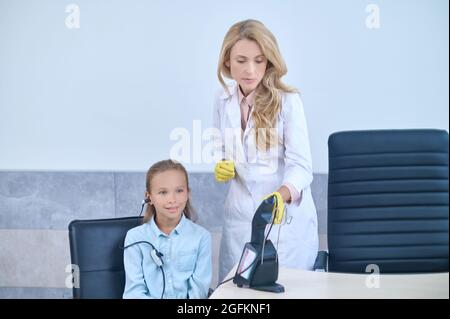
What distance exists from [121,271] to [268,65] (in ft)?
2.66

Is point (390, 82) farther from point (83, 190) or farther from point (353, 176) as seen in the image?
point (83, 190)

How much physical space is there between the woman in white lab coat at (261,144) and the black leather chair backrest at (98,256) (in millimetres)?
457

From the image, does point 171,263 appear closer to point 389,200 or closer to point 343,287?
point 343,287

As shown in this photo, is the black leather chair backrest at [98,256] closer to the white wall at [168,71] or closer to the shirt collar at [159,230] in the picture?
the shirt collar at [159,230]

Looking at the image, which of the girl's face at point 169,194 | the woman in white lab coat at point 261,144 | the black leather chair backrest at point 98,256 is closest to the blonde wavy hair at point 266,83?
the woman in white lab coat at point 261,144

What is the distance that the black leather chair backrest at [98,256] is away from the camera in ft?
5.59

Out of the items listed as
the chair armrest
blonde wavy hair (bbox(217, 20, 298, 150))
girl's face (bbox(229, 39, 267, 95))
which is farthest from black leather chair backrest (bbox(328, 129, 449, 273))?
girl's face (bbox(229, 39, 267, 95))

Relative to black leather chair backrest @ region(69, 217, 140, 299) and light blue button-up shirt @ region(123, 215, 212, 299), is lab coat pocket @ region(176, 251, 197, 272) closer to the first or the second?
light blue button-up shirt @ region(123, 215, 212, 299)

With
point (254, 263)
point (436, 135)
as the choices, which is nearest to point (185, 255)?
point (254, 263)

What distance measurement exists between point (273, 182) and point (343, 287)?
0.62 m

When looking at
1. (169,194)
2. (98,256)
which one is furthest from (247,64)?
(98,256)

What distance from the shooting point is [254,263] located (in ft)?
4.86

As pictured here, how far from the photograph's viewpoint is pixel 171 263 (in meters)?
1.77

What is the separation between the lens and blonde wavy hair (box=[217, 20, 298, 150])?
2.03m
